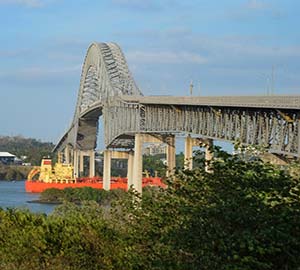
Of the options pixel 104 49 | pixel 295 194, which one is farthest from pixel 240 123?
pixel 104 49

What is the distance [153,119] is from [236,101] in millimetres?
16246

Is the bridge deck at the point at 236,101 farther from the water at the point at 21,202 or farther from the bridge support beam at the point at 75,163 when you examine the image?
the bridge support beam at the point at 75,163

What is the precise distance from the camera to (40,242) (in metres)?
17.4

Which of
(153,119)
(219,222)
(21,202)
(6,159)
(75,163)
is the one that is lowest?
(6,159)

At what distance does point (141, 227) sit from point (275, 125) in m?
16.3

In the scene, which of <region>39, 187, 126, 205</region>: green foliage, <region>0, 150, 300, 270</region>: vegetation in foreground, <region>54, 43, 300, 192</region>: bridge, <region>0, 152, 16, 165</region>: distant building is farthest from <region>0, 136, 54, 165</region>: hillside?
<region>0, 150, 300, 270</region>: vegetation in foreground

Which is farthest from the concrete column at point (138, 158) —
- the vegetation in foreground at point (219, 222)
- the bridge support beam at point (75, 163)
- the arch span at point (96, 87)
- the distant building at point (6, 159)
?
the distant building at point (6, 159)

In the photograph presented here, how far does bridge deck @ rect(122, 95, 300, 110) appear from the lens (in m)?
27.4

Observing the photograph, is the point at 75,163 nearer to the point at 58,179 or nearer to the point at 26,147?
the point at 58,179

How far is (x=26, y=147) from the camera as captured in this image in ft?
557

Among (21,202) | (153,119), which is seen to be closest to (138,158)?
(153,119)

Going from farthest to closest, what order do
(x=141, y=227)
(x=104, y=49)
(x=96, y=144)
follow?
(x=96, y=144) < (x=104, y=49) < (x=141, y=227)

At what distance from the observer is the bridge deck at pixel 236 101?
27.4 meters

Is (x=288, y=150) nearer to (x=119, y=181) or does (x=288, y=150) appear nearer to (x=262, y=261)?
(x=262, y=261)
